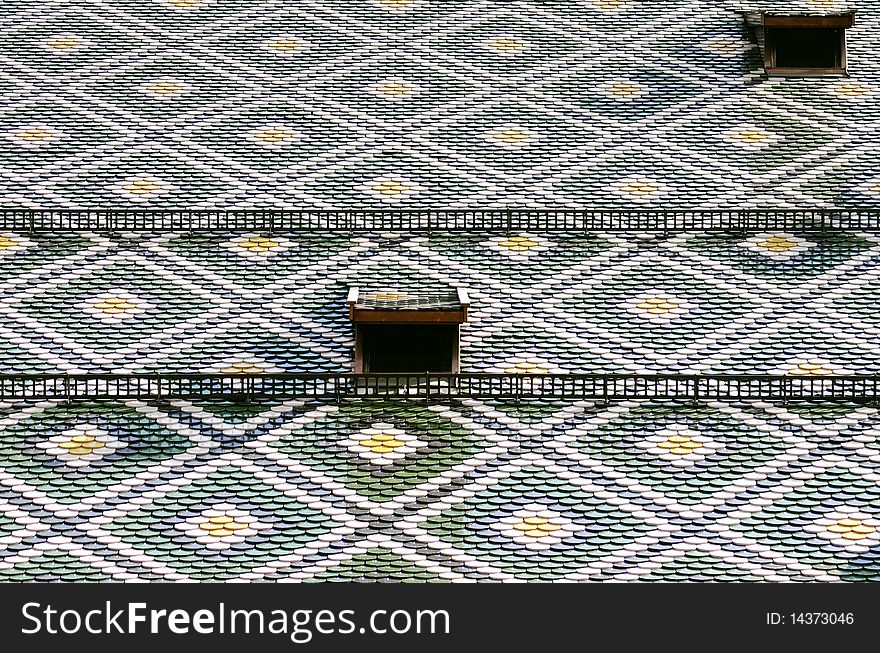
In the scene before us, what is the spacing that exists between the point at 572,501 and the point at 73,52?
1225 cm

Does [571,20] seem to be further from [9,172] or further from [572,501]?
[572,501]

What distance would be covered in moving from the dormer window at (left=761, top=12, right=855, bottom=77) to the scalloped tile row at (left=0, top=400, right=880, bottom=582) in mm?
8617

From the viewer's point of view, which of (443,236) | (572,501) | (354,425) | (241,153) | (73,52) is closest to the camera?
(572,501)

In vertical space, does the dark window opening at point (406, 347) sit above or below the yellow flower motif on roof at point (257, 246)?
below

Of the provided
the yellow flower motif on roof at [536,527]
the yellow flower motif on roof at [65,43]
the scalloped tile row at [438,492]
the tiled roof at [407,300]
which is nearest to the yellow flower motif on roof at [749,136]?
the tiled roof at [407,300]

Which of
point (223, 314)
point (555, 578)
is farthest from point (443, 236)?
point (555, 578)

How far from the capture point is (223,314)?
856 inches

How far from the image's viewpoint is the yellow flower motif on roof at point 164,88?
26.1 meters

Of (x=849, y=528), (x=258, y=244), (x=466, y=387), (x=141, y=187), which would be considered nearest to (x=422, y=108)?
(x=258, y=244)

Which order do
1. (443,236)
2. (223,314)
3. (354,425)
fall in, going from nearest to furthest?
(354,425) → (223,314) → (443,236)

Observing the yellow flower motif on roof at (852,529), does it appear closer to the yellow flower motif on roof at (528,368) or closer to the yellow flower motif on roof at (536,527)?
the yellow flower motif on roof at (536,527)

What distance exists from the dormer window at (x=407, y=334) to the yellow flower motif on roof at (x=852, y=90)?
8295 mm

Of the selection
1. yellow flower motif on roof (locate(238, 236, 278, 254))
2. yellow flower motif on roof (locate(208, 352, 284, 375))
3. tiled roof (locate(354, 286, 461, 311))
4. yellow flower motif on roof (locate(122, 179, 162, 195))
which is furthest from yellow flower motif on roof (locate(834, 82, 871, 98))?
yellow flower motif on roof (locate(208, 352, 284, 375))
